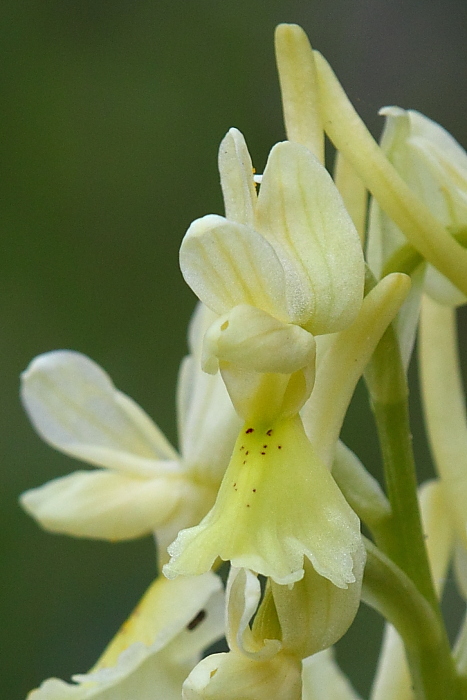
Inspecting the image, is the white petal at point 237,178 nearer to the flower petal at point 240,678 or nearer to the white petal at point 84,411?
the flower petal at point 240,678

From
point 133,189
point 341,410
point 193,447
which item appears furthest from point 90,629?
point 341,410

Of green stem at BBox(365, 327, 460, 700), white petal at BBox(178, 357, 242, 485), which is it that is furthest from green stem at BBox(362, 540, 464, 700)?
white petal at BBox(178, 357, 242, 485)

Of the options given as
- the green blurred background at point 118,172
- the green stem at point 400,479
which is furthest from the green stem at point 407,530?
the green blurred background at point 118,172

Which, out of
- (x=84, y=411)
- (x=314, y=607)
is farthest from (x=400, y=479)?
(x=84, y=411)

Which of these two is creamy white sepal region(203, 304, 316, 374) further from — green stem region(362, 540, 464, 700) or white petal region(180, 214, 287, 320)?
green stem region(362, 540, 464, 700)

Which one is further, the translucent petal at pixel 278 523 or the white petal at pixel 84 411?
the white petal at pixel 84 411

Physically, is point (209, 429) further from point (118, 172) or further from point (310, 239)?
point (118, 172)

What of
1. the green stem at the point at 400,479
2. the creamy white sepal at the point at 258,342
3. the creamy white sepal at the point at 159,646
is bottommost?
the creamy white sepal at the point at 159,646
